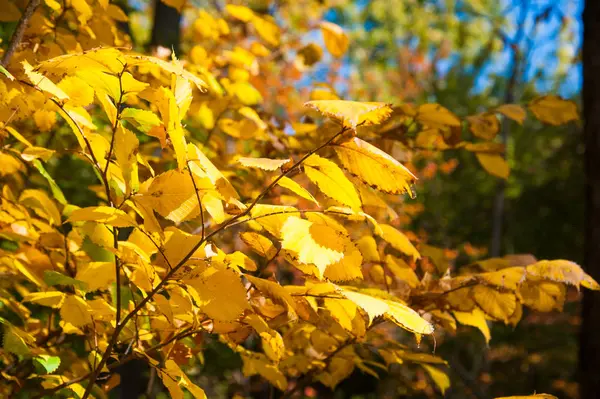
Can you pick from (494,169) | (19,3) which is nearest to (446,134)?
(494,169)

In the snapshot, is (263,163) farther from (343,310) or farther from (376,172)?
(343,310)

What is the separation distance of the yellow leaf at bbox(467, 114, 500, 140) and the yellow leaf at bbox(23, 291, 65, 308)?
101 cm

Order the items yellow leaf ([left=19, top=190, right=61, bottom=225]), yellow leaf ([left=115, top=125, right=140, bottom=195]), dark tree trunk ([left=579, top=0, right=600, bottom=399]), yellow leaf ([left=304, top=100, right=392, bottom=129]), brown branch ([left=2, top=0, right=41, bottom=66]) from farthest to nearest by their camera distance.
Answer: dark tree trunk ([left=579, top=0, right=600, bottom=399]) → yellow leaf ([left=19, top=190, right=61, bottom=225]) → brown branch ([left=2, top=0, right=41, bottom=66]) → yellow leaf ([left=115, top=125, right=140, bottom=195]) → yellow leaf ([left=304, top=100, right=392, bottom=129])

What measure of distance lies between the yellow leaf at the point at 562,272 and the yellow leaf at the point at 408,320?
0.34 m

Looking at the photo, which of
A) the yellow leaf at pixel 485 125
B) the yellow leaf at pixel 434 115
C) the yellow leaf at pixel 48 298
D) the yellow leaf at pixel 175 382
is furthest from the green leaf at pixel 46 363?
the yellow leaf at pixel 485 125

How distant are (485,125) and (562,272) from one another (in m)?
0.56

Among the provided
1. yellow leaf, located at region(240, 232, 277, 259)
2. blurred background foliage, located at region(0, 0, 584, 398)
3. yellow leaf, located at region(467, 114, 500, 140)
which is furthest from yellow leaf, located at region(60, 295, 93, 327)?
blurred background foliage, located at region(0, 0, 584, 398)

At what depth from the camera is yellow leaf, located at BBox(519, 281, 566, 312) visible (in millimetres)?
1141

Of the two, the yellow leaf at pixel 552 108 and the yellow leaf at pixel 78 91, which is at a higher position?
the yellow leaf at pixel 552 108

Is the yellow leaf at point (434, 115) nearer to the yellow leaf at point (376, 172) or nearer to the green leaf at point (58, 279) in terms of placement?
the yellow leaf at point (376, 172)

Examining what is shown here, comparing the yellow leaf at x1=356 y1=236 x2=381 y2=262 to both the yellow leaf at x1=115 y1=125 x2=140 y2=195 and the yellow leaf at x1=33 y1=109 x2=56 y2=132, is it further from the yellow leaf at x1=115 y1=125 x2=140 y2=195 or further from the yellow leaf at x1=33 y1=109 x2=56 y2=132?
the yellow leaf at x1=33 y1=109 x2=56 y2=132

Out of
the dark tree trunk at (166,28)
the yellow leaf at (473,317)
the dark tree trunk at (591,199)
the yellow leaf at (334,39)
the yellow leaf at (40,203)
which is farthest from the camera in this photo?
the dark tree trunk at (166,28)

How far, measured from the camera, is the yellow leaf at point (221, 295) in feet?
2.51

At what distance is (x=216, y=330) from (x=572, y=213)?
10889mm
